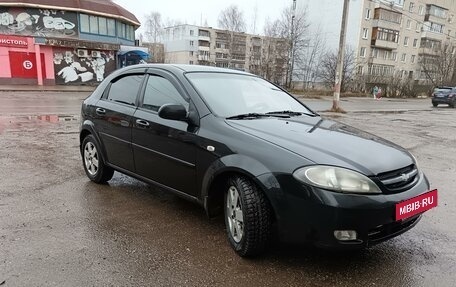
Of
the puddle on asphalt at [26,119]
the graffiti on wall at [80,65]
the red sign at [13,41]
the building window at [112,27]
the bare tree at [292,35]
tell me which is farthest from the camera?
the bare tree at [292,35]

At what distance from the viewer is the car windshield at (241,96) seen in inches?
148

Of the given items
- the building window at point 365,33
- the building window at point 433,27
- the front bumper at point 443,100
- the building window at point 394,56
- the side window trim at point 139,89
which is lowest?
the front bumper at point 443,100

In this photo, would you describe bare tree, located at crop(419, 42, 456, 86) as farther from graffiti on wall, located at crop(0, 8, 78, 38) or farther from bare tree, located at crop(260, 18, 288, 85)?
graffiti on wall, located at crop(0, 8, 78, 38)

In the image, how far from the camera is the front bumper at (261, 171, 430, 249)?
2.68 metres

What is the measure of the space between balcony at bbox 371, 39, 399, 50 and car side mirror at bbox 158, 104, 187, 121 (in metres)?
55.9

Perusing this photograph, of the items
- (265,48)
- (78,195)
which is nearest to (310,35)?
(265,48)

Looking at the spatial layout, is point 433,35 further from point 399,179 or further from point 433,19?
point 399,179

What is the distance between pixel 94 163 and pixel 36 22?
31.2 metres

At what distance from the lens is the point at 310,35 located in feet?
178

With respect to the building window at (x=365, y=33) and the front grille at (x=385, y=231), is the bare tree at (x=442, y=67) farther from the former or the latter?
the front grille at (x=385, y=231)

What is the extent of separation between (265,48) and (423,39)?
29.6m

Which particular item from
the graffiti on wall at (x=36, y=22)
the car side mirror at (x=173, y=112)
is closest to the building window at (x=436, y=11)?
the graffiti on wall at (x=36, y=22)

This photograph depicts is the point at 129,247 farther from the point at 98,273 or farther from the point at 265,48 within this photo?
the point at 265,48

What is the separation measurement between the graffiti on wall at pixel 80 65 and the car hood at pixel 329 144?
32.5 m
